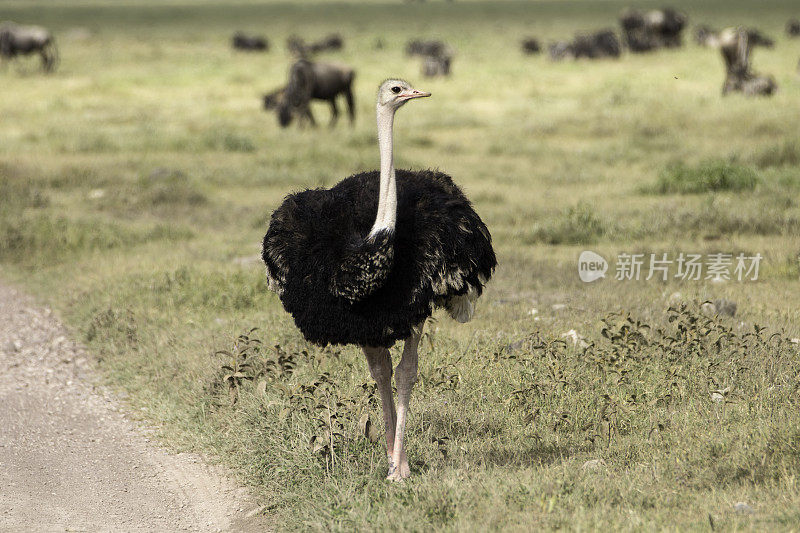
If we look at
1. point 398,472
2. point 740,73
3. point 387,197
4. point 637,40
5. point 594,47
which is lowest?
point 398,472

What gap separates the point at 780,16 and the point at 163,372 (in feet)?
271

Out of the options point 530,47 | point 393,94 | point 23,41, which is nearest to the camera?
point 393,94

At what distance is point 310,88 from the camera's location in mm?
23984

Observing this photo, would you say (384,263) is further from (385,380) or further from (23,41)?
(23,41)

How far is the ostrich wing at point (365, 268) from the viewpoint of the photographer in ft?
15.8

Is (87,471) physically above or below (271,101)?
below

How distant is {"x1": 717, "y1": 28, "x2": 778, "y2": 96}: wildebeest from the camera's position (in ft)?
77.4

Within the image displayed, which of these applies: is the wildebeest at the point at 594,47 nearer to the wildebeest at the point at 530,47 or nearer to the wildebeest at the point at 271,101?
the wildebeest at the point at 530,47

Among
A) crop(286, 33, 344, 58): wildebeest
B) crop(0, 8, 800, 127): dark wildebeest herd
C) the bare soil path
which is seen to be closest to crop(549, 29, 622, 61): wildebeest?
crop(0, 8, 800, 127): dark wildebeest herd

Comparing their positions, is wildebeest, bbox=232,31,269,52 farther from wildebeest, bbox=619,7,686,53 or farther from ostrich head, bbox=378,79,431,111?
ostrich head, bbox=378,79,431,111

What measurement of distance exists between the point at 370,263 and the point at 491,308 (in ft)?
13.0

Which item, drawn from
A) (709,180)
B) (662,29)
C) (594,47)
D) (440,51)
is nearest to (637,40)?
(662,29)

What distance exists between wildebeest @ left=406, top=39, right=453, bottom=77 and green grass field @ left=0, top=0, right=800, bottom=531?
29.5 feet

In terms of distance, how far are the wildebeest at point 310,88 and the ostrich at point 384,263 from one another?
18.1m
